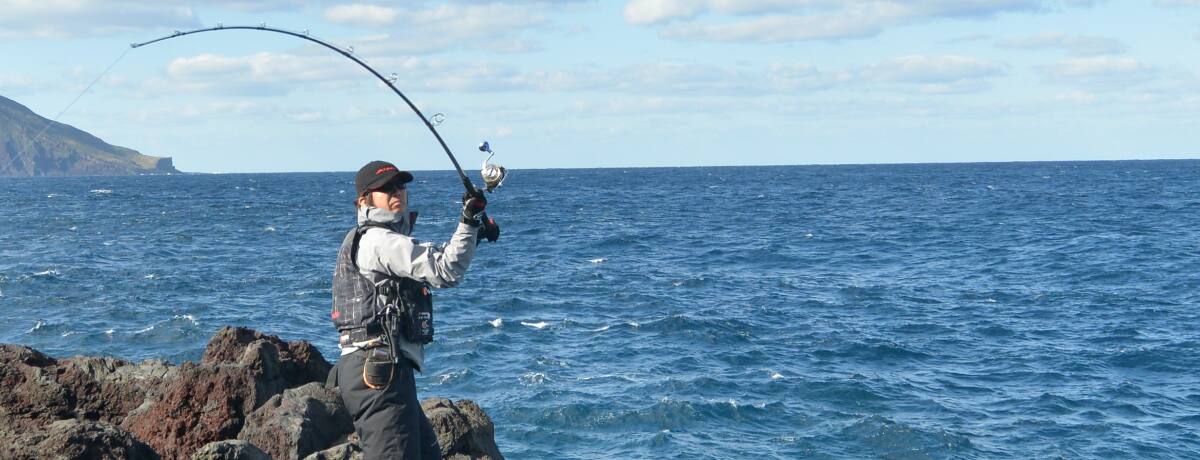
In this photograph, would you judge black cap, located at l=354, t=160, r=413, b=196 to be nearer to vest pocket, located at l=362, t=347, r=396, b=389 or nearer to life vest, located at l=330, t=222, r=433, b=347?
life vest, located at l=330, t=222, r=433, b=347

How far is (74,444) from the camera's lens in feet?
20.9

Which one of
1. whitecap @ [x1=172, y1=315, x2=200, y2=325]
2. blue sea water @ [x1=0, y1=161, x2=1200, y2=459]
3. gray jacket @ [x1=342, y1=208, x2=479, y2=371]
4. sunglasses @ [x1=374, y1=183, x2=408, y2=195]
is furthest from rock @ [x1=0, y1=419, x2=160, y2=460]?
whitecap @ [x1=172, y1=315, x2=200, y2=325]

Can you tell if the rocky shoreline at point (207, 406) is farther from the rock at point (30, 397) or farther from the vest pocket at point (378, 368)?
the vest pocket at point (378, 368)

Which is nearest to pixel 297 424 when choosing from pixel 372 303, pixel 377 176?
pixel 372 303

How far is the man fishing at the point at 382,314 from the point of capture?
218 inches

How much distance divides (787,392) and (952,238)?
31.4m

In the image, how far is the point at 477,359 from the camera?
22453 millimetres

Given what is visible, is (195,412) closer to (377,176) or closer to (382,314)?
(382,314)

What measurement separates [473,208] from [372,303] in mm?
720

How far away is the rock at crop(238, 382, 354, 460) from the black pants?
2.20 metres

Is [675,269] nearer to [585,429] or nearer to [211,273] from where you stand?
[211,273]

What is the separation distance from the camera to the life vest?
5.61m

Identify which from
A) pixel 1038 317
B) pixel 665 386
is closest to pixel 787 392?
pixel 665 386

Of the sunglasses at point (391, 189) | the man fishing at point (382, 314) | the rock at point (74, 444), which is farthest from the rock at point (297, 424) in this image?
the sunglasses at point (391, 189)
